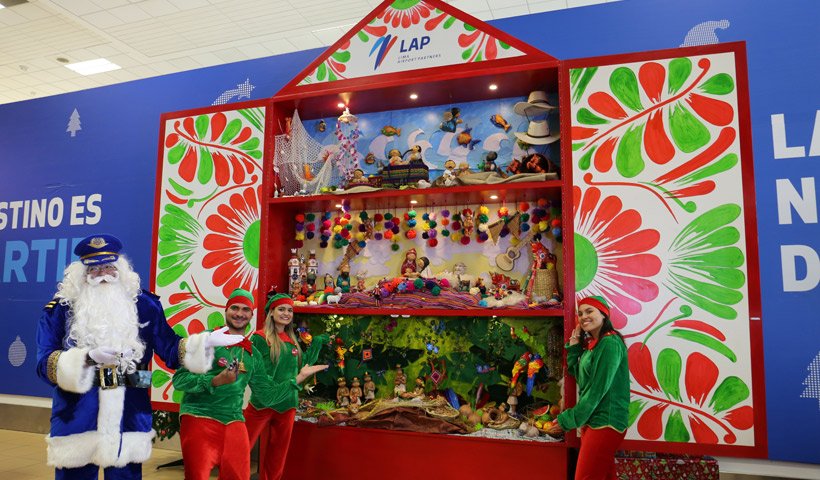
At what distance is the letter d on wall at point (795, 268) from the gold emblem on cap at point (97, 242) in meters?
4.35

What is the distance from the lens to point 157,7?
19.8ft

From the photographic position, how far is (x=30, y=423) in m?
5.98

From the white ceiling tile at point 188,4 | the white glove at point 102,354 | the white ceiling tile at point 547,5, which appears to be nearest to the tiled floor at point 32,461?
the white glove at point 102,354

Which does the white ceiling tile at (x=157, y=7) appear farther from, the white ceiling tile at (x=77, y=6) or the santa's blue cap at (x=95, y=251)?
the santa's blue cap at (x=95, y=251)

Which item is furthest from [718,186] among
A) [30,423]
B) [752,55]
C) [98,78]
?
[98,78]

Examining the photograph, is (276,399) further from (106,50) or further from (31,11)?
(106,50)

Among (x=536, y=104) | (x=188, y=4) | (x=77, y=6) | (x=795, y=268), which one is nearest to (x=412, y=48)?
(x=536, y=104)

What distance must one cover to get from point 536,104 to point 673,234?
4.23ft

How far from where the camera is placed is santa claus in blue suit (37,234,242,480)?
2.50m

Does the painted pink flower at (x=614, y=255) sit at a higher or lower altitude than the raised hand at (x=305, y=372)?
higher

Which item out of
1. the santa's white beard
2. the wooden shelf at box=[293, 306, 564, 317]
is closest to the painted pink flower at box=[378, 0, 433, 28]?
the wooden shelf at box=[293, 306, 564, 317]

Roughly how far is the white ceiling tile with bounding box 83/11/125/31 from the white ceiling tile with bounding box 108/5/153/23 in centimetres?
8

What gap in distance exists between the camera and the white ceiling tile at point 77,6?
19.4 ft

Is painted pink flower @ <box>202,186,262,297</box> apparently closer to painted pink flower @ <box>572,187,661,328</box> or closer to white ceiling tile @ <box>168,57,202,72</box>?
painted pink flower @ <box>572,187,661,328</box>
